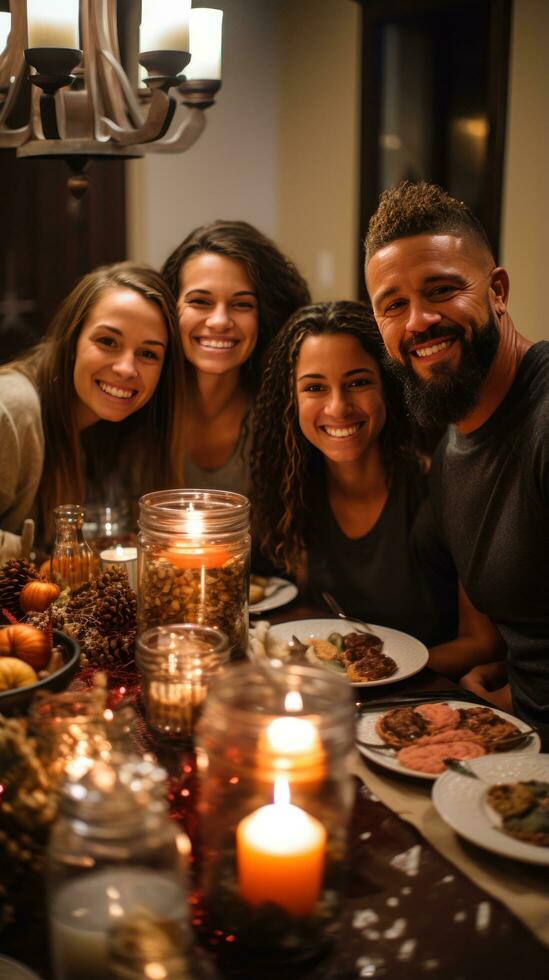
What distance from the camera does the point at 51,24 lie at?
162 centimetres

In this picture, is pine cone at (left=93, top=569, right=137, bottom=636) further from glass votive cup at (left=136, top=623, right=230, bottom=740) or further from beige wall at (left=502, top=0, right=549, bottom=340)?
beige wall at (left=502, top=0, right=549, bottom=340)

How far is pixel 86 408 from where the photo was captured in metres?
2.47

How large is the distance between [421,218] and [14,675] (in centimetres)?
107

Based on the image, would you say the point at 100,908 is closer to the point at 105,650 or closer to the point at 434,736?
the point at 434,736

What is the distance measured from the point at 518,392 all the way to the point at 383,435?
438 mm

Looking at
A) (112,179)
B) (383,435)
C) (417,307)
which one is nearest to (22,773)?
(417,307)

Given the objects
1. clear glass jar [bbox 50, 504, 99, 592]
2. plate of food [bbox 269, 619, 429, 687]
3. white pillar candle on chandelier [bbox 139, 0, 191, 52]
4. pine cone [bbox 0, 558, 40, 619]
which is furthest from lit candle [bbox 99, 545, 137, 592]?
white pillar candle on chandelier [bbox 139, 0, 191, 52]

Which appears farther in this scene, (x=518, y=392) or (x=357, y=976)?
(x=518, y=392)

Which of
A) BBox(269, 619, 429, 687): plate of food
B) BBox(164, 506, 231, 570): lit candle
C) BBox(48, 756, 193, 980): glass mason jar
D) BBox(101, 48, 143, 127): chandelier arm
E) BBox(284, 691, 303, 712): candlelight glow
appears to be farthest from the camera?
BBox(101, 48, 143, 127): chandelier arm

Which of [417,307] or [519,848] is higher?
[417,307]

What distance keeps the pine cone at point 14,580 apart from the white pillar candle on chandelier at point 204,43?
3.54ft

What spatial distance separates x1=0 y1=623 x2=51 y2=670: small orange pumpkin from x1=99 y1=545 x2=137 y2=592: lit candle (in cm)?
43

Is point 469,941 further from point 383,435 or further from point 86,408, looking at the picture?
point 86,408

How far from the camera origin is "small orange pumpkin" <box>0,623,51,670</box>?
1.27 meters
